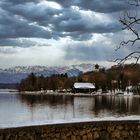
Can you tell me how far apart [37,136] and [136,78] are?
182773 mm

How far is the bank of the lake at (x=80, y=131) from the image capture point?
1401 cm

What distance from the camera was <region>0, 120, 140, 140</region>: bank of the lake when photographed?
551 inches

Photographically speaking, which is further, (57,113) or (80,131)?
(57,113)

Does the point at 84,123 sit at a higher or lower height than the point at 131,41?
lower

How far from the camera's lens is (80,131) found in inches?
582

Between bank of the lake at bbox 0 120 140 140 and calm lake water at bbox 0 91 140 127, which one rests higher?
bank of the lake at bbox 0 120 140 140

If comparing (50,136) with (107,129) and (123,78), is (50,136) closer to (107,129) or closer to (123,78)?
(107,129)

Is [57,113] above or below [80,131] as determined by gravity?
below

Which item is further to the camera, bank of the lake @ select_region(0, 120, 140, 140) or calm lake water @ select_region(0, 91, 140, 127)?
calm lake water @ select_region(0, 91, 140, 127)

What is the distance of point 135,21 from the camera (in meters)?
19.0

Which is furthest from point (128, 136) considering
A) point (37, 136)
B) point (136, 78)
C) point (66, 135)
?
point (136, 78)

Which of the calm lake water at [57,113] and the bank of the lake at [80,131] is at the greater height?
the bank of the lake at [80,131]

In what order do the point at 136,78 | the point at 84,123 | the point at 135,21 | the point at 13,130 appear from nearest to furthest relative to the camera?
the point at 13,130, the point at 84,123, the point at 135,21, the point at 136,78

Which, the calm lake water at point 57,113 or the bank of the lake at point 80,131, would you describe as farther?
the calm lake water at point 57,113
